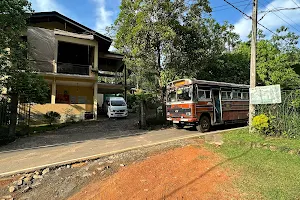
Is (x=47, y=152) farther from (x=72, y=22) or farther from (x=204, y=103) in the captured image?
(x=72, y=22)

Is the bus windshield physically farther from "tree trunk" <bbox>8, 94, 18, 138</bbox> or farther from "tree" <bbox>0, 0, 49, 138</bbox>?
"tree trunk" <bbox>8, 94, 18, 138</bbox>

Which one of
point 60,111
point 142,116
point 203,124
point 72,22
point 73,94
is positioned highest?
A: point 72,22

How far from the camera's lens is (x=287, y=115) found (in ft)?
28.7

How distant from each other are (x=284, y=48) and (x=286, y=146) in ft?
91.1

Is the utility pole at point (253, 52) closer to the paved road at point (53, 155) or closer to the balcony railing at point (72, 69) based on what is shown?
the paved road at point (53, 155)

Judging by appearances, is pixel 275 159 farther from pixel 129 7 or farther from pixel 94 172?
pixel 129 7

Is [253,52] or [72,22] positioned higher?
[72,22]

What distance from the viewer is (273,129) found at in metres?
9.21

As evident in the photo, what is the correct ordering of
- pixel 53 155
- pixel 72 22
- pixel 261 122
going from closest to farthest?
1. pixel 53 155
2. pixel 261 122
3. pixel 72 22

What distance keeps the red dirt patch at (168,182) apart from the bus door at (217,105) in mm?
6223

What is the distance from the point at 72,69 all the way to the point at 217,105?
13.0 m

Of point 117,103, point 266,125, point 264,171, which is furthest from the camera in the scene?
point 117,103

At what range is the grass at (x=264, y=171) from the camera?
422 cm

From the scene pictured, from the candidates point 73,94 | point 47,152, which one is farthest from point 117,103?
point 47,152
